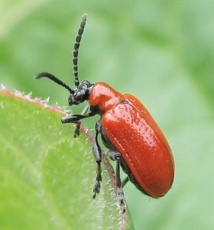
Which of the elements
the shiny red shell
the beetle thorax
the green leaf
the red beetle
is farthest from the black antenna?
the green leaf

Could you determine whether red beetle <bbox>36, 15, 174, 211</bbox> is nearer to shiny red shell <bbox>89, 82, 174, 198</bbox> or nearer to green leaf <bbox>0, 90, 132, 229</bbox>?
shiny red shell <bbox>89, 82, 174, 198</bbox>

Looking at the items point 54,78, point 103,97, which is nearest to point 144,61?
point 103,97

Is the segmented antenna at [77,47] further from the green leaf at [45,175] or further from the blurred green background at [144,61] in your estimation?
the green leaf at [45,175]

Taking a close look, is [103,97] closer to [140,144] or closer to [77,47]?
[77,47]

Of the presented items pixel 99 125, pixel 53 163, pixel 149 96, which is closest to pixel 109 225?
pixel 53 163

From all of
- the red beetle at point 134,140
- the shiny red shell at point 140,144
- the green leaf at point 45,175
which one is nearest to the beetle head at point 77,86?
the red beetle at point 134,140

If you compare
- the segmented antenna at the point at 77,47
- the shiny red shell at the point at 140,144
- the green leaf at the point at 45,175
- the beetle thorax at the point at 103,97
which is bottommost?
the green leaf at the point at 45,175
